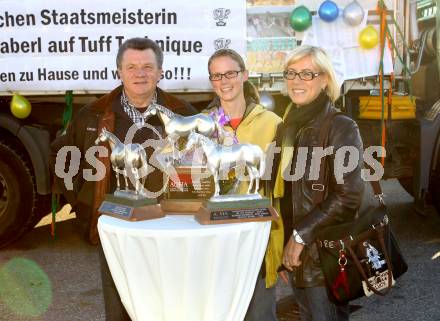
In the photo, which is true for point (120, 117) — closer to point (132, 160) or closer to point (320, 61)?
point (132, 160)

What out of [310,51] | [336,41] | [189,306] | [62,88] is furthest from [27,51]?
[189,306]

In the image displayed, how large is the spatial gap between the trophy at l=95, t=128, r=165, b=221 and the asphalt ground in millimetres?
1093

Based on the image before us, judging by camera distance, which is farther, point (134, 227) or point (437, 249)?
point (437, 249)

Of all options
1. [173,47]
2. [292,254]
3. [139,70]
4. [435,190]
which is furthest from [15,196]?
[435,190]

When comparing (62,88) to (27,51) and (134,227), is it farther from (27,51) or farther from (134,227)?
(134,227)

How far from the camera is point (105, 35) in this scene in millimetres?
4773

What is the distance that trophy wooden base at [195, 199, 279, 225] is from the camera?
246 cm

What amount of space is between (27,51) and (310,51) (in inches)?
112

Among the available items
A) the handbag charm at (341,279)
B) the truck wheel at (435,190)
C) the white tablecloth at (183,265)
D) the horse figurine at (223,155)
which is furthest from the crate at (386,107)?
the white tablecloth at (183,265)

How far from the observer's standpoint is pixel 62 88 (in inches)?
193

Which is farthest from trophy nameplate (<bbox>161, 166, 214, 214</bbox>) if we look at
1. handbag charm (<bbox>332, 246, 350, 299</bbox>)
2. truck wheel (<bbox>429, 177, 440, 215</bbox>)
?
truck wheel (<bbox>429, 177, 440, 215</bbox>)

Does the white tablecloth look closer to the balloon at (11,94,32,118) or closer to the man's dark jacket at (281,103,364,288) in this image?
the man's dark jacket at (281,103,364,288)

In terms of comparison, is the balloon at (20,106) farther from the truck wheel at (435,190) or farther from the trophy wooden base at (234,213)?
the truck wheel at (435,190)

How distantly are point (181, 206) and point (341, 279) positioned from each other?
0.80 m
